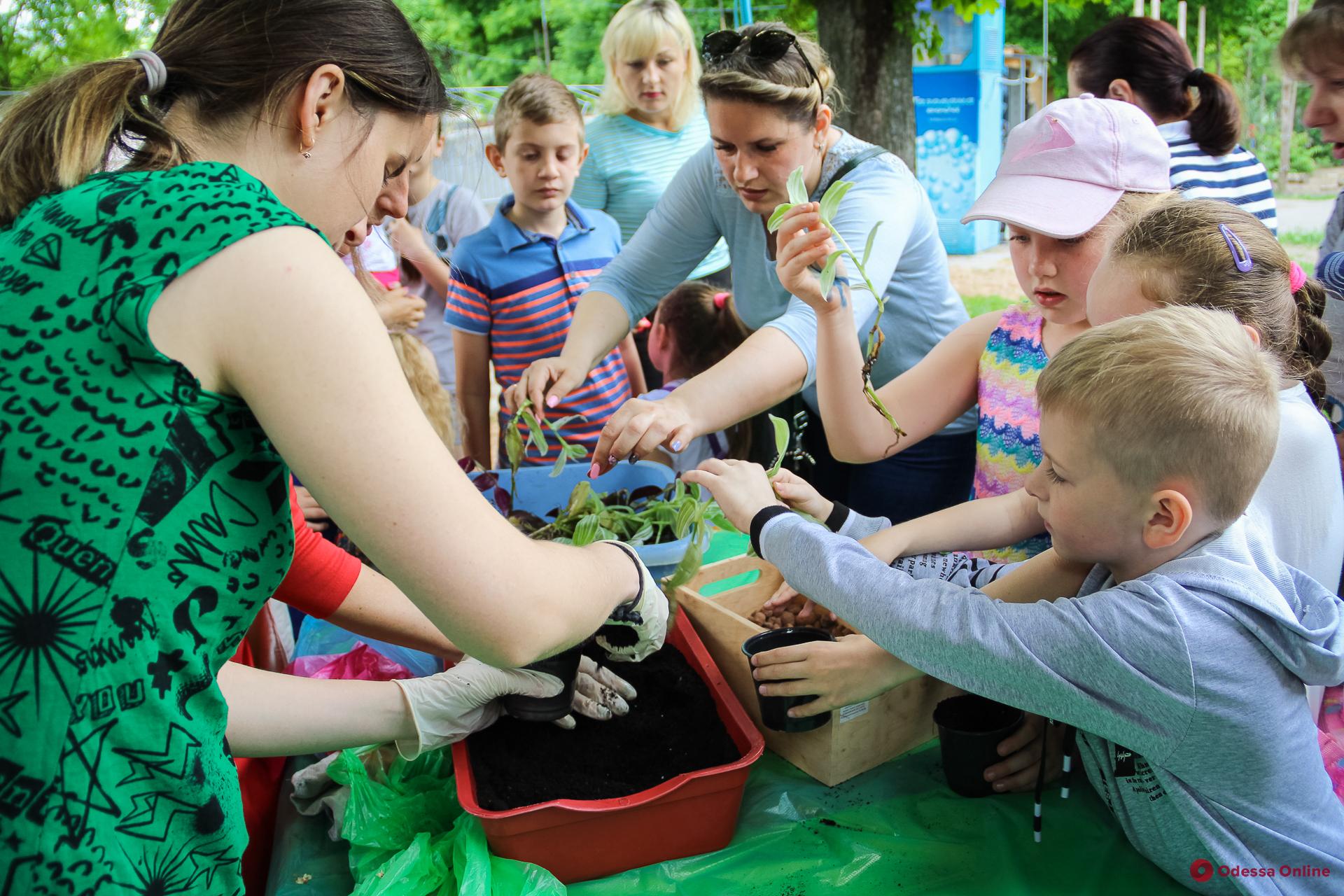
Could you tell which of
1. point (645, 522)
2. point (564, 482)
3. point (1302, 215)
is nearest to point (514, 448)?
point (564, 482)

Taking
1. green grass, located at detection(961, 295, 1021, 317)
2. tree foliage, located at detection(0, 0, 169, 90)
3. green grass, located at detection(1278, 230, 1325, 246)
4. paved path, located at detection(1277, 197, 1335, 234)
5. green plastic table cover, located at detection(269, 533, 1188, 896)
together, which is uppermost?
tree foliage, located at detection(0, 0, 169, 90)

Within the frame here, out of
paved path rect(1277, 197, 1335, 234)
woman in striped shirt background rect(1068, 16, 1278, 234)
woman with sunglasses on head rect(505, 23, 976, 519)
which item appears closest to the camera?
woman with sunglasses on head rect(505, 23, 976, 519)

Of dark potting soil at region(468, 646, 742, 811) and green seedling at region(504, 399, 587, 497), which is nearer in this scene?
dark potting soil at region(468, 646, 742, 811)

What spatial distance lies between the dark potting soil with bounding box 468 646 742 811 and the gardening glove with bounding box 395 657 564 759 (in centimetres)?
8

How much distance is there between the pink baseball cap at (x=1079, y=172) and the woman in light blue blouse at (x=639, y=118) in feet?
6.83

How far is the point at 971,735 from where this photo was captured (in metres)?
1.41

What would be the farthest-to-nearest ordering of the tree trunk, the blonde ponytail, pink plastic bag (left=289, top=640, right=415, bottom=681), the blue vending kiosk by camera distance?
the blue vending kiosk → the tree trunk → pink plastic bag (left=289, top=640, right=415, bottom=681) → the blonde ponytail

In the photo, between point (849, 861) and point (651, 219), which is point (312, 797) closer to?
point (849, 861)

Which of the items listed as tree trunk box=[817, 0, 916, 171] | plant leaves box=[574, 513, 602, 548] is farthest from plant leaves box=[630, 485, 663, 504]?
tree trunk box=[817, 0, 916, 171]

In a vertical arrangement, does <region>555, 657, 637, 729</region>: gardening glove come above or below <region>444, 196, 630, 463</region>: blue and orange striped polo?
below

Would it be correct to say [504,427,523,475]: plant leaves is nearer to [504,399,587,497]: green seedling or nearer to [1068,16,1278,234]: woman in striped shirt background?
[504,399,587,497]: green seedling

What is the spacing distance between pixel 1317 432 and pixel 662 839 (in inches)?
43.3

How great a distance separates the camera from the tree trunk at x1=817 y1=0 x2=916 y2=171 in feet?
16.6

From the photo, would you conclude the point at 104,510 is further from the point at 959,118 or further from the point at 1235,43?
the point at 1235,43
